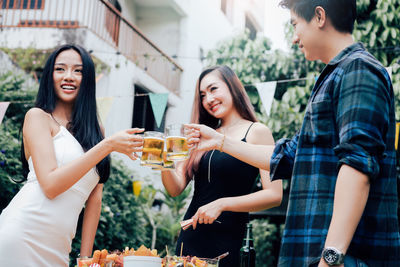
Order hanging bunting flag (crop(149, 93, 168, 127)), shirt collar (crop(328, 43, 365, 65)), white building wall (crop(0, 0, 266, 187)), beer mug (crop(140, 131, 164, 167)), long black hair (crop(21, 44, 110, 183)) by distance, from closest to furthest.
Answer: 1. shirt collar (crop(328, 43, 365, 65))
2. beer mug (crop(140, 131, 164, 167))
3. long black hair (crop(21, 44, 110, 183))
4. hanging bunting flag (crop(149, 93, 168, 127))
5. white building wall (crop(0, 0, 266, 187))

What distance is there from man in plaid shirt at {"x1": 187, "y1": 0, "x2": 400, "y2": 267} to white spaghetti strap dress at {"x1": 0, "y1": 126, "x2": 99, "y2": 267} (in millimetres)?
949

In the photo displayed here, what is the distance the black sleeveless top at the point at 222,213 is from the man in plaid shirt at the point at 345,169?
2.46 feet

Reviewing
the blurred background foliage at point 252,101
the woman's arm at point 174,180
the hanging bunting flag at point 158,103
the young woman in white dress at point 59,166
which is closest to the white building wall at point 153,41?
the blurred background foliage at point 252,101

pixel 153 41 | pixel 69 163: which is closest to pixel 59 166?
pixel 69 163

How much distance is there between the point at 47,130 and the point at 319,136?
3.72ft

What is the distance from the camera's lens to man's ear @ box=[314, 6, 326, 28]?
1.27 meters

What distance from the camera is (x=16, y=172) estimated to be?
3.94 metres

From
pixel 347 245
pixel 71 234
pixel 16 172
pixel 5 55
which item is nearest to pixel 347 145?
pixel 347 245

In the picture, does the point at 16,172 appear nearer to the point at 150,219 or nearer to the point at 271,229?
the point at 150,219

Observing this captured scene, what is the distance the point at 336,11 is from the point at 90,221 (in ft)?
4.30

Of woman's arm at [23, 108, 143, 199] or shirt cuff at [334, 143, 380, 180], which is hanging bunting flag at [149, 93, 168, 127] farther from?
shirt cuff at [334, 143, 380, 180]

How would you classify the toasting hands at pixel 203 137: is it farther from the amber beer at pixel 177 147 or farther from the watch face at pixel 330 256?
the watch face at pixel 330 256

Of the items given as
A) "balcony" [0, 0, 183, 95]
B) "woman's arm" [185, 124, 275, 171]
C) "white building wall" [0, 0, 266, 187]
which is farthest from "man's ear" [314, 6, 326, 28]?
"balcony" [0, 0, 183, 95]

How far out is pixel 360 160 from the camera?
104 centimetres
